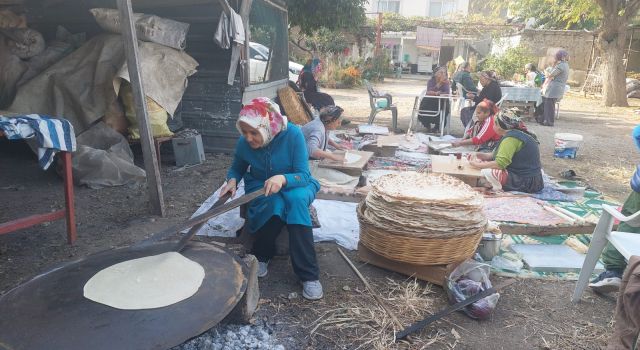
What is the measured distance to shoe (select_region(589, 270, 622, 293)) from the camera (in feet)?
8.87

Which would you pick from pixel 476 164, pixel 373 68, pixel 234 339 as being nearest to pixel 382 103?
pixel 476 164

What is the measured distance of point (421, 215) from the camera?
8.62 ft

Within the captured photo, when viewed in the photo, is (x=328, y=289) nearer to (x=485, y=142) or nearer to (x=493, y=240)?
(x=493, y=240)

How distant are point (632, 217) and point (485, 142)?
3074 mm

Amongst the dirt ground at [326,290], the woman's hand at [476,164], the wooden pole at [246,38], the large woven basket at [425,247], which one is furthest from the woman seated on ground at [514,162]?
the wooden pole at [246,38]

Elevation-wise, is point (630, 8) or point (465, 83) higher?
point (630, 8)

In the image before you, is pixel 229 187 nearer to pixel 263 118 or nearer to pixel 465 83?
pixel 263 118

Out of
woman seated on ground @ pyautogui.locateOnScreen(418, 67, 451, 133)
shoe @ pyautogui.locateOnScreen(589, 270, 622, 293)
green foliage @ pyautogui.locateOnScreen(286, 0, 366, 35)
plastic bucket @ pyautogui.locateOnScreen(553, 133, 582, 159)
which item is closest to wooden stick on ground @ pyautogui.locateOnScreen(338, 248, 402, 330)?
shoe @ pyautogui.locateOnScreen(589, 270, 622, 293)

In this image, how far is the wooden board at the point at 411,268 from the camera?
2719mm

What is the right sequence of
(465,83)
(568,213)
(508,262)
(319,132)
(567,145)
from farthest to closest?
(465,83), (567,145), (319,132), (568,213), (508,262)

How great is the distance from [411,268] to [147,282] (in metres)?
1.70

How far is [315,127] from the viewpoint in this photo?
4.28m

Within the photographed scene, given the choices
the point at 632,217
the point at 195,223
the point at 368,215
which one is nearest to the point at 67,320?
the point at 195,223

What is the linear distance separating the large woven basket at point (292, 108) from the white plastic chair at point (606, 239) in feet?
16.6
